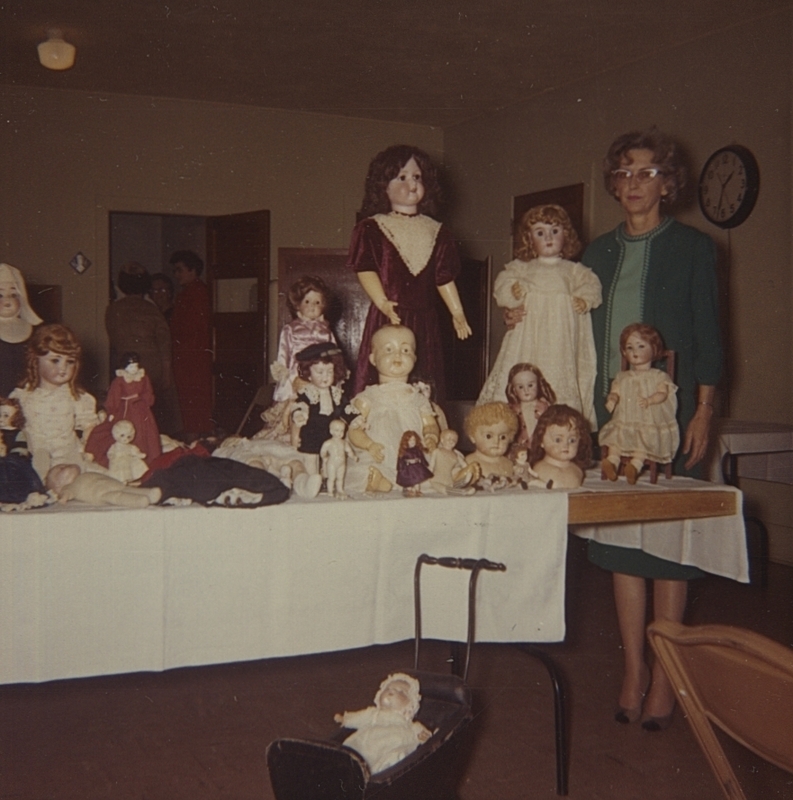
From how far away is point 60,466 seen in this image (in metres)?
2.09

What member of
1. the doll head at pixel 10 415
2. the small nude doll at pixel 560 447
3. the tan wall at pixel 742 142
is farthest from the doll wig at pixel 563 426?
the tan wall at pixel 742 142

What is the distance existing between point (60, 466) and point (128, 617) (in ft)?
1.32

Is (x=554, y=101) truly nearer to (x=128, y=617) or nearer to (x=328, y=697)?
(x=328, y=697)

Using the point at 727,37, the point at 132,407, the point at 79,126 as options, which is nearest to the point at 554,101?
the point at 727,37

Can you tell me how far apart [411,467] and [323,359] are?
41 cm

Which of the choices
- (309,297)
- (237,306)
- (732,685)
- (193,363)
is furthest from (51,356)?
(237,306)

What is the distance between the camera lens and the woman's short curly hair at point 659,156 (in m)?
2.73

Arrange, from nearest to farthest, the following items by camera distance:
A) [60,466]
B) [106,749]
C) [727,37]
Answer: [60,466] < [106,749] < [727,37]

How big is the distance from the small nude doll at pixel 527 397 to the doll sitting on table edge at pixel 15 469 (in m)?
1.29

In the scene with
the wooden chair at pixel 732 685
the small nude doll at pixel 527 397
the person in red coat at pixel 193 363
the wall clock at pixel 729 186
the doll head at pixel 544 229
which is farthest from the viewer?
the person in red coat at pixel 193 363

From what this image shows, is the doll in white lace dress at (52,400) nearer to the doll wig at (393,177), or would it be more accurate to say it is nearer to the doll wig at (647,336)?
the doll wig at (393,177)

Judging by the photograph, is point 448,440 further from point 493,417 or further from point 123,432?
point 123,432

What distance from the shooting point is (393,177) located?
8.79 ft

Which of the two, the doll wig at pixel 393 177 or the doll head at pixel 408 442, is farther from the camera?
the doll wig at pixel 393 177
